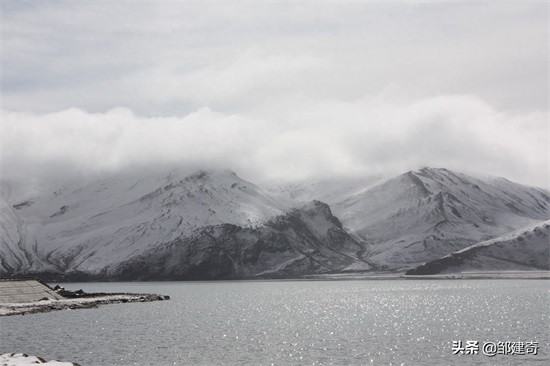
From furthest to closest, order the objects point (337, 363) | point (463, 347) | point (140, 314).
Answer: point (140, 314) < point (463, 347) < point (337, 363)

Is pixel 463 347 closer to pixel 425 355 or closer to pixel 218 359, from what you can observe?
pixel 425 355

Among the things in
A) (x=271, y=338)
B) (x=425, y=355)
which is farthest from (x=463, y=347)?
(x=271, y=338)

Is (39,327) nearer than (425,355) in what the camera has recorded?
No

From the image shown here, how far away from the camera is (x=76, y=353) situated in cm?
10619

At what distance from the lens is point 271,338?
122312mm

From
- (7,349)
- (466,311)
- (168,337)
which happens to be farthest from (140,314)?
(466,311)

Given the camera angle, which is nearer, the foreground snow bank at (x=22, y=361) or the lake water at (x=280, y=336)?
the foreground snow bank at (x=22, y=361)

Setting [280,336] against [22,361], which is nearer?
[22,361]

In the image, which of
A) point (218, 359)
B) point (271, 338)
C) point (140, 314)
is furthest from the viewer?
point (140, 314)

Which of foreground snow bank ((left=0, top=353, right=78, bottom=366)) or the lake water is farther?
the lake water

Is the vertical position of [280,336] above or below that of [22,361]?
below

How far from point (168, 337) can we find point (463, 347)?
166 ft

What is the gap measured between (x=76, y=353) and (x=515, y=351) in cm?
6247

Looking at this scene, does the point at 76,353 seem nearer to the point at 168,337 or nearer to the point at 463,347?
the point at 168,337
